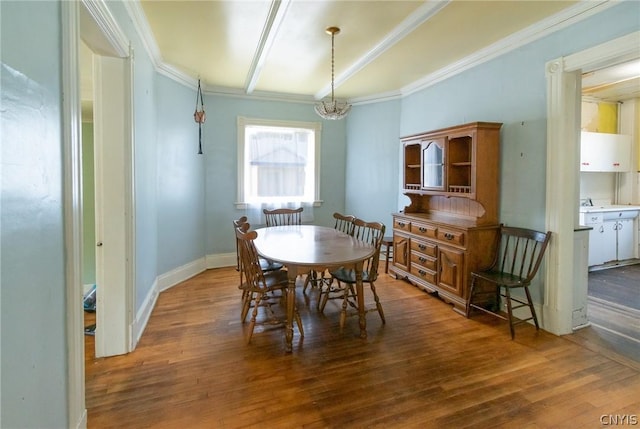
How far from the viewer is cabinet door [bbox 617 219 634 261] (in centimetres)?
501

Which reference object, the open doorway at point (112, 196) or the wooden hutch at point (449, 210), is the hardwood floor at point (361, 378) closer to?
the open doorway at point (112, 196)

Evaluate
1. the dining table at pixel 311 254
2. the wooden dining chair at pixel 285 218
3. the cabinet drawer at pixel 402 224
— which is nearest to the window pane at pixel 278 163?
the wooden dining chair at pixel 285 218

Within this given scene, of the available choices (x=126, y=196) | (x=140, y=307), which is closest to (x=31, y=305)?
(x=126, y=196)

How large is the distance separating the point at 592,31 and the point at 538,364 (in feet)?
8.40

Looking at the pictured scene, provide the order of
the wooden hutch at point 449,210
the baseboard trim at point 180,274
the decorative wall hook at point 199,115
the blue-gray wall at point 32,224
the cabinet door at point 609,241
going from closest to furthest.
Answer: the blue-gray wall at point 32,224 < the wooden hutch at point 449,210 < the baseboard trim at point 180,274 < the decorative wall hook at point 199,115 < the cabinet door at point 609,241

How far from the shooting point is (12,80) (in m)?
1.05

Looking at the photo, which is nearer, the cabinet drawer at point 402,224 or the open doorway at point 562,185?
the open doorway at point 562,185

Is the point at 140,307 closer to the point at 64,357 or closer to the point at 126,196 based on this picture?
the point at 126,196

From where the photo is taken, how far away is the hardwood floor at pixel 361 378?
1914 millimetres

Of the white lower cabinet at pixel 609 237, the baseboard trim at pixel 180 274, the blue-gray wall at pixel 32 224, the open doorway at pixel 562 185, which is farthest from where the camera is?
the white lower cabinet at pixel 609 237

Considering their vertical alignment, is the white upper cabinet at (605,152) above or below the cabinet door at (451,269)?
above

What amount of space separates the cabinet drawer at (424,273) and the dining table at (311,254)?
109 cm

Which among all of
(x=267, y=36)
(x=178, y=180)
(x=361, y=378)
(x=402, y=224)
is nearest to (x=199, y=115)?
(x=178, y=180)

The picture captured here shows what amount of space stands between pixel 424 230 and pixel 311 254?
1689mm
